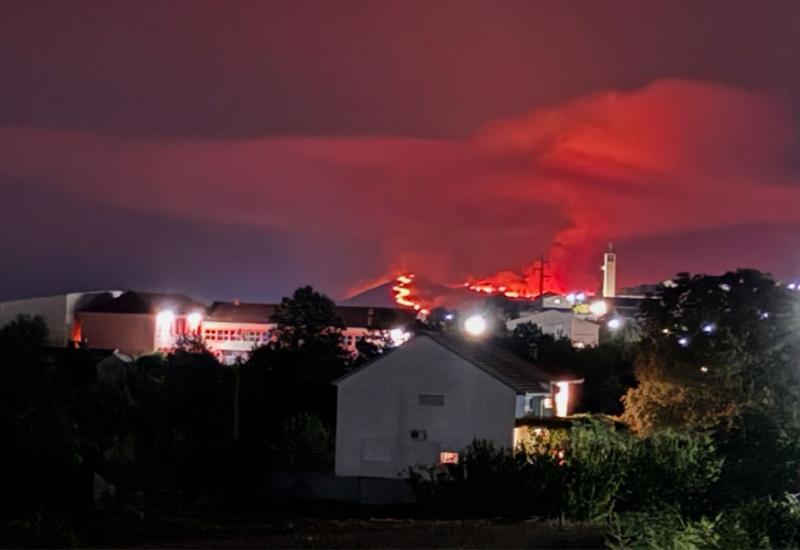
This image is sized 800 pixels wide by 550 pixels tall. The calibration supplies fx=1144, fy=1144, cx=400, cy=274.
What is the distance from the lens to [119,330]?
44625 millimetres

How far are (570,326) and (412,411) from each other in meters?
23.5

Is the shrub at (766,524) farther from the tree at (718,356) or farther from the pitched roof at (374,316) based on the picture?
the pitched roof at (374,316)

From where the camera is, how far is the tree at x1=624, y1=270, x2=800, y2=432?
22.2 m

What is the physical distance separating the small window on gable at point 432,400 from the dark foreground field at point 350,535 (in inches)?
336

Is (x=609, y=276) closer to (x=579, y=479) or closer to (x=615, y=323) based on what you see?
(x=615, y=323)

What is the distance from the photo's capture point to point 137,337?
1743 inches

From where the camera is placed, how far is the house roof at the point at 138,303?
44906 millimetres

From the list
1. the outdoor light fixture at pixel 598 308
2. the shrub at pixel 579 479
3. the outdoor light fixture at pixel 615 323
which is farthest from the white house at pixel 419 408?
the outdoor light fixture at pixel 598 308

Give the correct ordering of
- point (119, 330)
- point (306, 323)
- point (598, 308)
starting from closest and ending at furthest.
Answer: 1. point (306, 323)
2. point (119, 330)
3. point (598, 308)

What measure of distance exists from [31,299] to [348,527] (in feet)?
113

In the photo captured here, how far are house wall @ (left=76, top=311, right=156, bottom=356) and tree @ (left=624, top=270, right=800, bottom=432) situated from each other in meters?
24.8

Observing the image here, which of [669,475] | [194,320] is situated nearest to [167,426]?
[669,475]

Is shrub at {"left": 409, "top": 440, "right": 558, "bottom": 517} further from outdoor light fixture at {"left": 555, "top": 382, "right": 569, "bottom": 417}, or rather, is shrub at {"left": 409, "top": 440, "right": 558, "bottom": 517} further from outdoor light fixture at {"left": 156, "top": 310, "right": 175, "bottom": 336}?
outdoor light fixture at {"left": 156, "top": 310, "right": 175, "bottom": 336}

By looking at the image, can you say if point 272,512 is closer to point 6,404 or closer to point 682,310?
point 6,404
